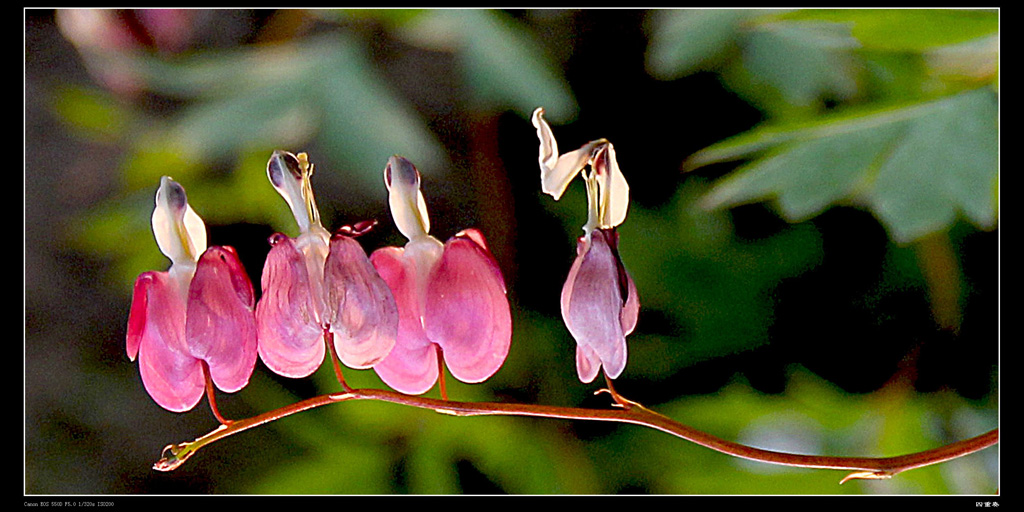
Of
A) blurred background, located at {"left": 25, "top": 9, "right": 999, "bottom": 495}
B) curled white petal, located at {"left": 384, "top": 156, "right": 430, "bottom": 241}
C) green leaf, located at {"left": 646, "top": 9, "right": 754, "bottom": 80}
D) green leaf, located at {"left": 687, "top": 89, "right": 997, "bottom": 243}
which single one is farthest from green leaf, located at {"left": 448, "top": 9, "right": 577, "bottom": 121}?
curled white petal, located at {"left": 384, "top": 156, "right": 430, "bottom": 241}

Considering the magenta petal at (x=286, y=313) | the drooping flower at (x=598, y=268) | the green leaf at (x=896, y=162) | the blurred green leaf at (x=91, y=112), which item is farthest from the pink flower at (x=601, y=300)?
the blurred green leaf at (x=91, y=112)

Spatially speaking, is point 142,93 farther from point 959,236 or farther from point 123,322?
point 959,236

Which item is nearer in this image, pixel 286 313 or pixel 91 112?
pixel 286 313

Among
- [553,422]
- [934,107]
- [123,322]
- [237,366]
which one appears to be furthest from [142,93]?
[934,107]

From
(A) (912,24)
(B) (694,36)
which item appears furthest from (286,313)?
(B) (694,36)

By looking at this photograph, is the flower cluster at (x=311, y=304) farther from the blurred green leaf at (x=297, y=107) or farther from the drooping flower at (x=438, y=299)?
the blurred green leaf at (x=297, y=107)

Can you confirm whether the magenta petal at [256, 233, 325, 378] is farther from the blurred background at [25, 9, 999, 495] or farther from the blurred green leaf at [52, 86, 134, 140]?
Result: the blurred green leaf at [52, 86, 134, 140]

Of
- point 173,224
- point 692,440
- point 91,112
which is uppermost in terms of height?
point 91,112

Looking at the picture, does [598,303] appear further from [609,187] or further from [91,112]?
[91,112]
